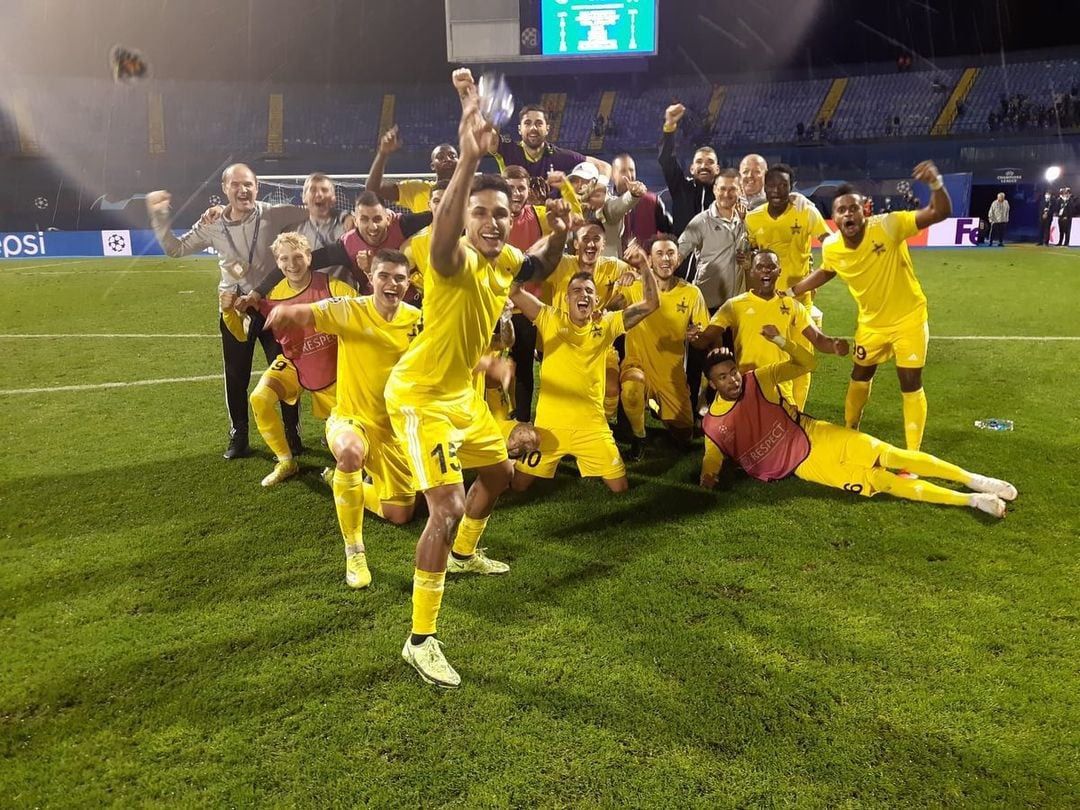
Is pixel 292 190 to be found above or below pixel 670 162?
above

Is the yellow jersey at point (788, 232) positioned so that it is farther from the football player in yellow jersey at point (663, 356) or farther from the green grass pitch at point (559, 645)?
the green grass pitch at point (559, 645)

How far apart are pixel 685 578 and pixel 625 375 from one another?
2230 millimetres

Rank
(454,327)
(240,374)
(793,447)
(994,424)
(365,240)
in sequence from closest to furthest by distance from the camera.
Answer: (454,327) → (793,447) → (365,240) → (240,374) → (994,424)

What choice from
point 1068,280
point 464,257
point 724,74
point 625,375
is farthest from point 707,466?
point 724,74

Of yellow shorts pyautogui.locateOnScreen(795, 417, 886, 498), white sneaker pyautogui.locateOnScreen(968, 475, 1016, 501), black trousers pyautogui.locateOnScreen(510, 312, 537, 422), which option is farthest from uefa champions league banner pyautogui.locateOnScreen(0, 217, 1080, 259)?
yellow shorts pyautogui.locateOnScreen(795, 417, 886, 498)

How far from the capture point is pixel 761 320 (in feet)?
18.2

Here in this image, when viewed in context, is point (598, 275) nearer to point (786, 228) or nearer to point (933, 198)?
point (786, 228)

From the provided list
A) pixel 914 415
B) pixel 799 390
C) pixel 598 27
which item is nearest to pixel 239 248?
pixel 799 390

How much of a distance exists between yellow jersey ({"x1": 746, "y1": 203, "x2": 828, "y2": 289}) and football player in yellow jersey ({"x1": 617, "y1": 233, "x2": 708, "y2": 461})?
736 millimetres

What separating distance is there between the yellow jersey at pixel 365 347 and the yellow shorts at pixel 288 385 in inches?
27.8

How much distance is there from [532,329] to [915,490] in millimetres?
2918

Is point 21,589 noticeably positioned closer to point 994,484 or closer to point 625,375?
point 625,375

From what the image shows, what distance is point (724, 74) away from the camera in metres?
36.6

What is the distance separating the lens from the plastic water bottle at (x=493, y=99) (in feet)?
9.05
